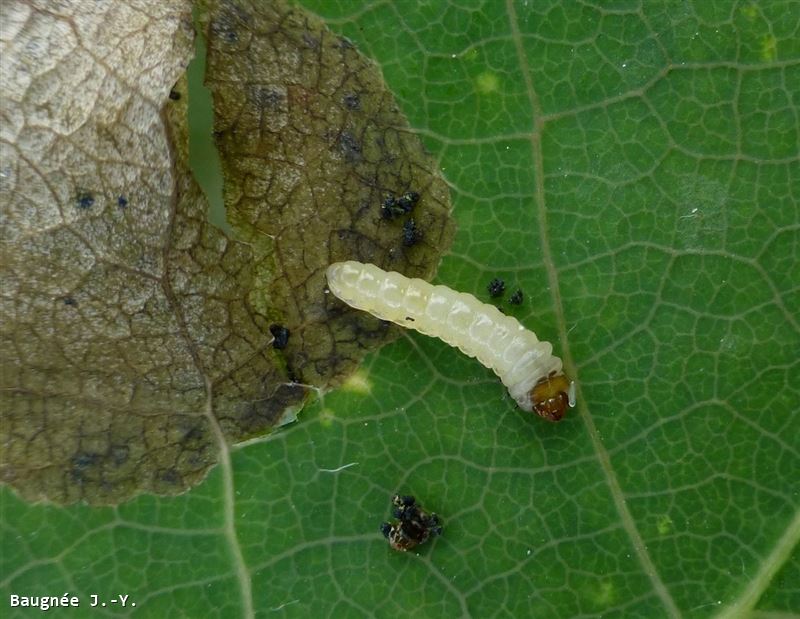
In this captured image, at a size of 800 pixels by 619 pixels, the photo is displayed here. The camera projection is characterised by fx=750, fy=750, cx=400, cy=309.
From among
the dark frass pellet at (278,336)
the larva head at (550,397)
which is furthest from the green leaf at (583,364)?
the dark frass pellet at (278,336)

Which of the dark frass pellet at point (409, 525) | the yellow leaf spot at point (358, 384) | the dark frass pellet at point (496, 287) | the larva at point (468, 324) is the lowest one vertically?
the dark frass pellet at point (409, 525)

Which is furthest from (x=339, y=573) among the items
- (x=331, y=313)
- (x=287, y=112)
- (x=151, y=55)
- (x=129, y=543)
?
(x=151, y=55)

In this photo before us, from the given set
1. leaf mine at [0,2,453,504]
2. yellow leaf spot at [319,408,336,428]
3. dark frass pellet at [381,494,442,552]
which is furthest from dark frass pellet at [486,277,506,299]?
dark frass pellet at [381,494,442,552]

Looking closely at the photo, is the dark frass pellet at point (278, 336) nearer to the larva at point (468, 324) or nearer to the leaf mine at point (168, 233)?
the leaf mine at point (168, 233)

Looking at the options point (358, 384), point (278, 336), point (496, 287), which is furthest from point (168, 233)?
point (496, 287)

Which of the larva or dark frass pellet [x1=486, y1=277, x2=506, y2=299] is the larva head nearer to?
the larva

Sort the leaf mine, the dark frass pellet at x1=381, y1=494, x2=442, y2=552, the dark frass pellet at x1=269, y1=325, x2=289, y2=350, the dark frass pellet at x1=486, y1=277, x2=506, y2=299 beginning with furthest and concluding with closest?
the dark frass pellet at x1=486, y1=277, x2=506, y2=299 → the dark frass pellet at x1=269, y1=325, x2=289, y2=350 → the dark frass pellet at x1=381, y1=494, x2=442, y2=552 → the leaf mine

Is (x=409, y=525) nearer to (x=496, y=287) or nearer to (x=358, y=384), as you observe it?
(x=358, y=384)

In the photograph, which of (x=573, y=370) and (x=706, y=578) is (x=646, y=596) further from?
(x=573, y=370)
